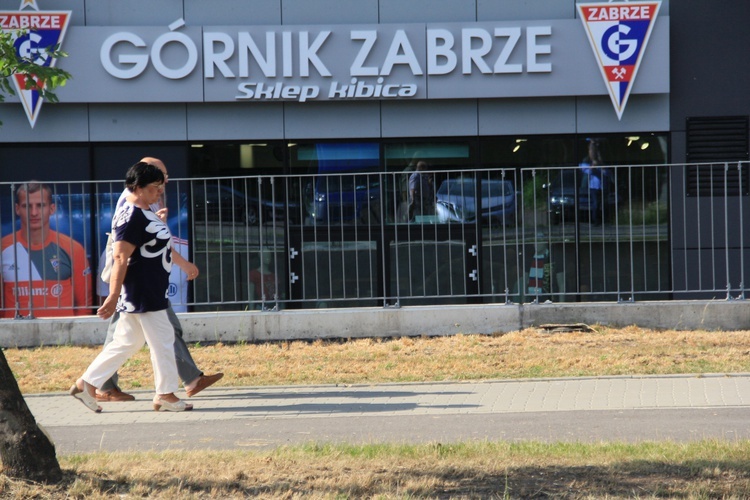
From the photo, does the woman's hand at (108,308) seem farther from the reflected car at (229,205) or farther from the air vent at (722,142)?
the air vent at (722,142)

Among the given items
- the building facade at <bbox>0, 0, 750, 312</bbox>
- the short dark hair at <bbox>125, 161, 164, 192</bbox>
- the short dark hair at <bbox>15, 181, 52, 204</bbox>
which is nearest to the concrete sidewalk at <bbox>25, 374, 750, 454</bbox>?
the short dark hair at <bbox>125, 161, 164, 192</bbox>

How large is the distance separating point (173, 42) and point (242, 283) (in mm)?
4077

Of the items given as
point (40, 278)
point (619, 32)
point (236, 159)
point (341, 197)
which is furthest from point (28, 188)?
point (619, 32)

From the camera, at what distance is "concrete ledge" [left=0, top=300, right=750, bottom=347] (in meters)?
11.4

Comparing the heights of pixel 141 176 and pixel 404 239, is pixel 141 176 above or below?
above

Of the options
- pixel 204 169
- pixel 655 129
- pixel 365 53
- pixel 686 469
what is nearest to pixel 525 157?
pixel 655 129

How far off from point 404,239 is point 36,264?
14.8 ft

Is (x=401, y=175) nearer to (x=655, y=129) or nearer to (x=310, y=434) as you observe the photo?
(x=655, y=129)

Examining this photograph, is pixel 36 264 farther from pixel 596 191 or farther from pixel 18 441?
pixel 18 441

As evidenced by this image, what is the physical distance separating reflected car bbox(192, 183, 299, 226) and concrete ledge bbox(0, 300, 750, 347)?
1.32 meters

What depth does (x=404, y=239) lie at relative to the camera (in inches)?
499

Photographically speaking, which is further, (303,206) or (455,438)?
(303,206)

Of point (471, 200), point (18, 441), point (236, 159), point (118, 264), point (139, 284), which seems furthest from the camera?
point (236, 159)

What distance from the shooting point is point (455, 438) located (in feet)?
21.5
